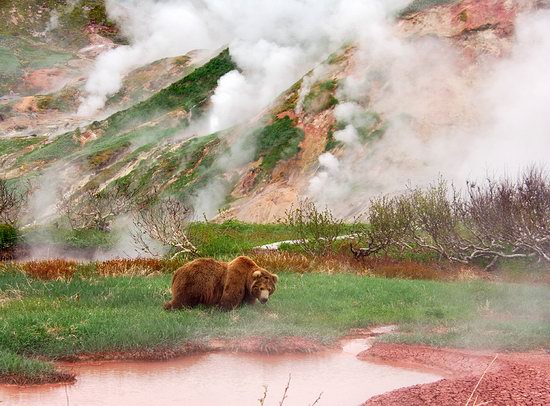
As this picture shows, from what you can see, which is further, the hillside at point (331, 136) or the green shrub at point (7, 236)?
the hillside at point (331, 136)

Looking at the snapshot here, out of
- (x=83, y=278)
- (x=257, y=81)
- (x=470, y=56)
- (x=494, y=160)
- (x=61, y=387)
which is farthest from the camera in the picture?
(x=257, y=81)

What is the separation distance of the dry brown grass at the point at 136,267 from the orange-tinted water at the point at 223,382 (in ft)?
24.3

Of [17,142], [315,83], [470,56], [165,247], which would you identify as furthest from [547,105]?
[17,142]

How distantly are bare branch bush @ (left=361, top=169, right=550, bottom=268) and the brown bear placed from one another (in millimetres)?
12735

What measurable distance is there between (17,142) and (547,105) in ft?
184

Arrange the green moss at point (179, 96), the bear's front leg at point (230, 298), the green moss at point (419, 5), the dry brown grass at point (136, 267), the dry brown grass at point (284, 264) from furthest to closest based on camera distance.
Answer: the green moss at point (179, 96)
the green moss at point (419, 5)
the dry brown grass at point (284, 264)
the dry brown grass at point (136, 267)
the bear's front leg at point (230, 298)

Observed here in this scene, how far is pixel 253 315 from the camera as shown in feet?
34.5

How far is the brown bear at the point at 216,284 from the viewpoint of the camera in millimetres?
10734

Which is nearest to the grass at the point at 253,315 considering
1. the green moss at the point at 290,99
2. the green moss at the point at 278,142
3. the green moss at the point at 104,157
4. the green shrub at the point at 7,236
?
the green shrub at the point at 7,236

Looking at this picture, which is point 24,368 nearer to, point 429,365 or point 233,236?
point 429,365

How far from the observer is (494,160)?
32.1 meters

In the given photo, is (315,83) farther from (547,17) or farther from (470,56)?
(547,17)

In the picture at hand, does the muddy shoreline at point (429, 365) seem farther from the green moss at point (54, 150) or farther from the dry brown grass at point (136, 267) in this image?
the green moss at point (54, 150)

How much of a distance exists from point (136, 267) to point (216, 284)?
5.96 m
